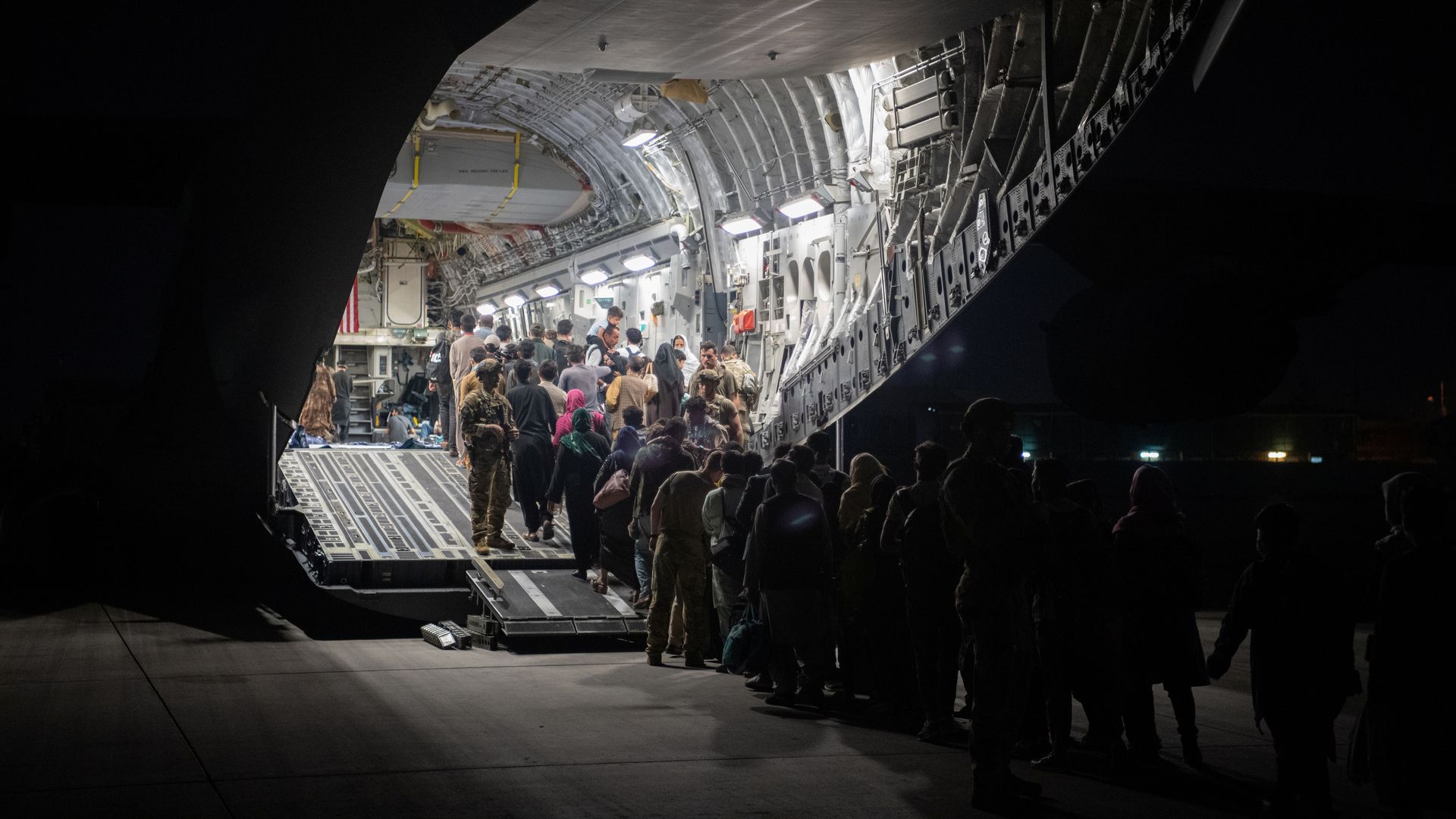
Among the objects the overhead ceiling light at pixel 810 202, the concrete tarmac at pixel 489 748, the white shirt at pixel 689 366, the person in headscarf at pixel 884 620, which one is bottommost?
the concrete tarmac at pixel 489 748

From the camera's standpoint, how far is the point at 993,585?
5.24 m

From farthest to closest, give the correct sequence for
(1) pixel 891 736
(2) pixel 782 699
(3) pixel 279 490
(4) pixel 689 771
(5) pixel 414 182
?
1. (5) pixel 414 182
2. (3) pixel 279 490
3. (2) pixel 782 699
4. (1) pixel 891 736
5. (4) pixel 689 771

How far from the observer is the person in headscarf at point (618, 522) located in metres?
10.9

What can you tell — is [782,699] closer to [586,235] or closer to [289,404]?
[289,404]

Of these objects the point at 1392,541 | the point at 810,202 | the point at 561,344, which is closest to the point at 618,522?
the point at 1392,541

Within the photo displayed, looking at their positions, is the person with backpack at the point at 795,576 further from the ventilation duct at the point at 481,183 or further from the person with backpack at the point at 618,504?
the ventilation duct at the point at 481,183

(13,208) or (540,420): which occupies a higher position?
(13,208)

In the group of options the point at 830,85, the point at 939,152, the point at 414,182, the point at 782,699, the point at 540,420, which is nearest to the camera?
the point at 782,699

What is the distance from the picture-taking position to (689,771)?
5.82 meters

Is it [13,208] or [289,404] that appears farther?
[289,404]

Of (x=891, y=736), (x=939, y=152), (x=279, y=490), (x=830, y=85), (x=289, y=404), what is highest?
(x=830, y=85)

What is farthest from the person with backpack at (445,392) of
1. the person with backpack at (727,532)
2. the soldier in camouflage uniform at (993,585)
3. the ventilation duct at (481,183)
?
the soldier in camouflage uniform at (993,585)

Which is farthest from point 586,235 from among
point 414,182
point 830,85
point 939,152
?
point 939,152

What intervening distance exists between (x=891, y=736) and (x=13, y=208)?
653 centimetres
